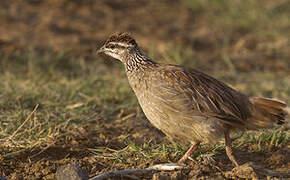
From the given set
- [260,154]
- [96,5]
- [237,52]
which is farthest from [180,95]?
[96,5]

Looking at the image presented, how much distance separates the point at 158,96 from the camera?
533cm

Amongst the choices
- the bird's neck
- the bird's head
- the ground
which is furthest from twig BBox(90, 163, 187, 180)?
the bird's head

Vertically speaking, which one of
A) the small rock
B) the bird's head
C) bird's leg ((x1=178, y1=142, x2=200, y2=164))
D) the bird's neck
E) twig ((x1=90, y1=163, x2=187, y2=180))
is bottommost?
the small rock

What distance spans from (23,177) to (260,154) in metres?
2.60

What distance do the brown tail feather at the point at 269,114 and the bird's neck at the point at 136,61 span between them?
1.30 m

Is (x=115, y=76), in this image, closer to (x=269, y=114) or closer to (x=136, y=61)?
(x=136, y=61)

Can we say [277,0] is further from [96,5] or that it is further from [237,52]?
A: [96,5]

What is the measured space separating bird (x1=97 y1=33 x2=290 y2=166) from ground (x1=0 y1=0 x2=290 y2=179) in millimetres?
274

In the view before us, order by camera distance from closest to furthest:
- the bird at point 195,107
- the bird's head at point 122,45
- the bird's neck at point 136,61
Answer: the bird at point 195,107 < the bird's neck at point 136,61 < the bird's head at point 122,45

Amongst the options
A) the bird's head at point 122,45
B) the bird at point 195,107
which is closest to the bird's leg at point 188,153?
the bird at point 195,107

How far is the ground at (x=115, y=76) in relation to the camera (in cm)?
541

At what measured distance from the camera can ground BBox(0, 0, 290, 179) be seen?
5.41 m

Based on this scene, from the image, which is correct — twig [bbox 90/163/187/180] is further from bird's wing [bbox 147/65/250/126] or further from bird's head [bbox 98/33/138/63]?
bird's head [bbox 98/33/138/63]

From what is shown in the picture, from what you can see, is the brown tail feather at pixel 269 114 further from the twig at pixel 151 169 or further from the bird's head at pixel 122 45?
the bird's head at pixel 122 45
